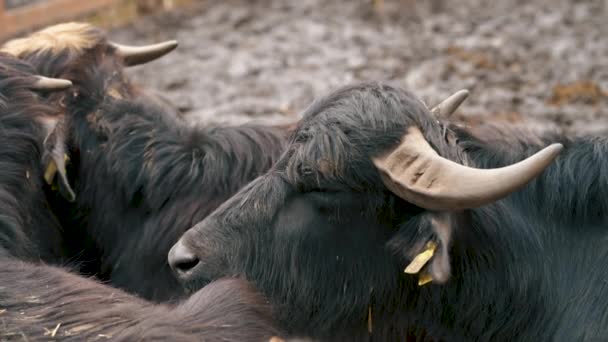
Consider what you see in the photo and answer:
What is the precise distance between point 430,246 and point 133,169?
2352mm

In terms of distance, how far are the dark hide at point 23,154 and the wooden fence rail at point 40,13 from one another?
22.0 ft

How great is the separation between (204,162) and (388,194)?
1758mm

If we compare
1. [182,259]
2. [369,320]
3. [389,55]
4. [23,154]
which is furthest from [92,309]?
[389,55]

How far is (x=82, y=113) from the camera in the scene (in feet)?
20.7

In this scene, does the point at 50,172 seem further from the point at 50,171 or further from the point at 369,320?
the point at 369,320

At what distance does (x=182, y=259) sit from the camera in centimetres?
490

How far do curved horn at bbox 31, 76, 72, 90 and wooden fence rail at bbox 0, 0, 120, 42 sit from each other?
671cm

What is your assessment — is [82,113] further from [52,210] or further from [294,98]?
[294,98]

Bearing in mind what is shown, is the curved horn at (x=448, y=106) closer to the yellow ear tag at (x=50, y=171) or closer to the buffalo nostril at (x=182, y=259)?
the buffalo nostril at (x=182, y=259)

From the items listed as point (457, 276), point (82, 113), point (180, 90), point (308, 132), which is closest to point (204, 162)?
point (82, 113)

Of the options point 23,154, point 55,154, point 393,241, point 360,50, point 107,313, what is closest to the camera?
point 107,313

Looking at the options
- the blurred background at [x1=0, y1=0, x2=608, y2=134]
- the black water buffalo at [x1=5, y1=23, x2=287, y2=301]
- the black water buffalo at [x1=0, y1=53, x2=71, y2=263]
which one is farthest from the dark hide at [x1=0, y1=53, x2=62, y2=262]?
the blurred background at [x1=0, y1=0, x2=608, y2=134]

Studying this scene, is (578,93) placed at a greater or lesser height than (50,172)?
lesser

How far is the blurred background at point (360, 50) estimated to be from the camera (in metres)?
10.2
